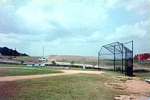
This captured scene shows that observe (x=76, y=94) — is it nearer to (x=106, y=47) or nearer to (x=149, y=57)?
(x=106, y=47)

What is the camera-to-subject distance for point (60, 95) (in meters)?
13.3

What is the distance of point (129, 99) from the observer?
46.7 feet

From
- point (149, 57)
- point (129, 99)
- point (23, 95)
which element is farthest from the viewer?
point (149, 57)

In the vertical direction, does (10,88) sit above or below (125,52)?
below

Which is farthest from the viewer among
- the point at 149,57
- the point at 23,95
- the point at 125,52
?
the point at 149,57

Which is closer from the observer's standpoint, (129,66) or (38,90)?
(38,90)

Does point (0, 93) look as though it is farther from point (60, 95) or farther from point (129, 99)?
point (129, 99)

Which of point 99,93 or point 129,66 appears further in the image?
point 129,66

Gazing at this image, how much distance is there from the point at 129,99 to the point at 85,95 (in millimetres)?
1828

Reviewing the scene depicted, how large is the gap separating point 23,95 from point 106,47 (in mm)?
23502

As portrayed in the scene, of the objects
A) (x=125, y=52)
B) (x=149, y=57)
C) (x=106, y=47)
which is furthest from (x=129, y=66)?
(x=149, y=57)

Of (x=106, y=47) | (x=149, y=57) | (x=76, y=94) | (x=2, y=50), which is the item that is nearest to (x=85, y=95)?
(x=76, y=94)

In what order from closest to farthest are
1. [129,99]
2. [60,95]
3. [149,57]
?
[60,95] < [129,99] < [149,57]

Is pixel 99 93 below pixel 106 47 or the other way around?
below
